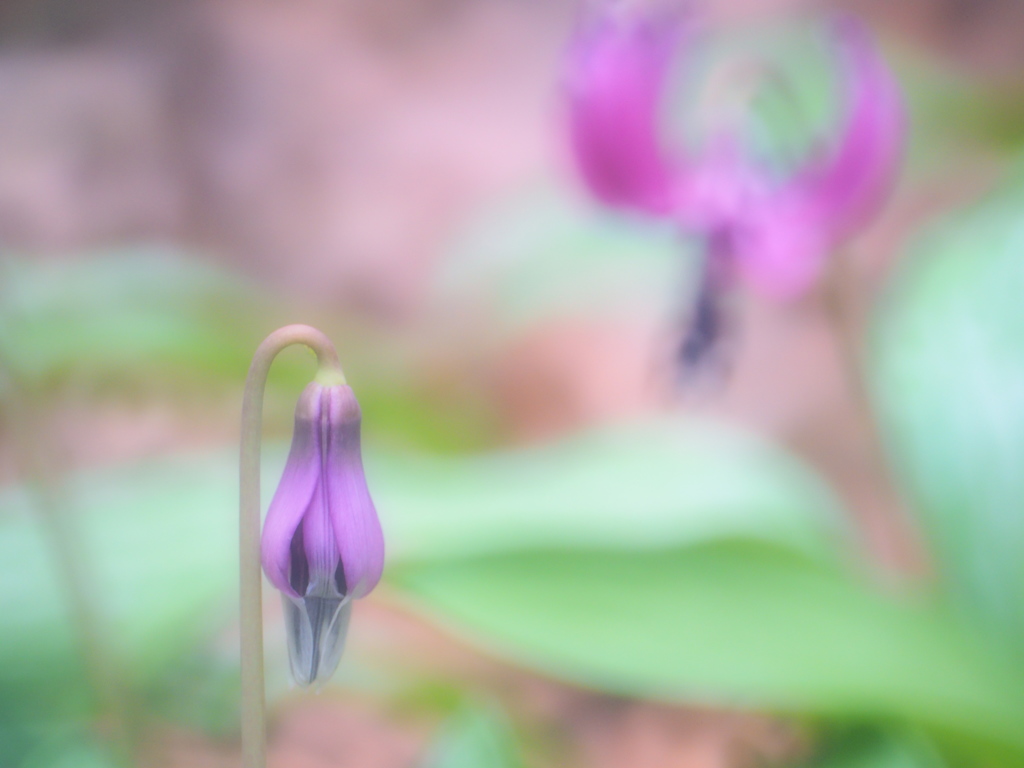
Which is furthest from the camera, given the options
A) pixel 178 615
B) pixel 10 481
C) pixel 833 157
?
pixel 10 481

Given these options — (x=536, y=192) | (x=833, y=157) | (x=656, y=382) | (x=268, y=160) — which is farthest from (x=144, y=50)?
(x=833, y=157)

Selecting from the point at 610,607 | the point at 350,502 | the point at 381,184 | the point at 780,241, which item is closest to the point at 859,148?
the point at 780,241

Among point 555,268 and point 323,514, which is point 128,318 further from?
point 323,514

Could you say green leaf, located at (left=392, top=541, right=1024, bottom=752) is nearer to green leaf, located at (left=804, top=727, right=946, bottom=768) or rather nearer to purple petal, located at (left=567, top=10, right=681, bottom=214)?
green leaf, located at (left=804, top=727, right=946, bottom=768)

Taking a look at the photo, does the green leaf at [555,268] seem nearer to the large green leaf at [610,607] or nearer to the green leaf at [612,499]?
the green leaf at [612,499]

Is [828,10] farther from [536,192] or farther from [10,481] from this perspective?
[10,481]

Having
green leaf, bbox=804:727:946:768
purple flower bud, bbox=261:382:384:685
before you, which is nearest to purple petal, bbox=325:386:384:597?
purple flower bud, bbox=261:382:384:685
